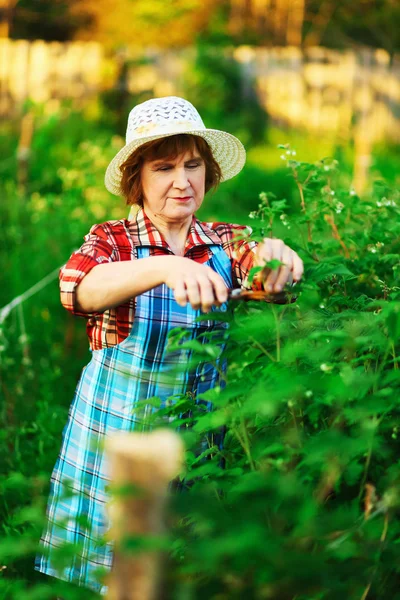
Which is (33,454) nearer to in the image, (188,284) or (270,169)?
(188,284)

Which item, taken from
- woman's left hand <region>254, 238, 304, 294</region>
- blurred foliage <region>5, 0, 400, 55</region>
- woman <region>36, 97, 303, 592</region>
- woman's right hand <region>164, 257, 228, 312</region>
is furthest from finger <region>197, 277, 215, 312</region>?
blurred foliage <region>5, 0, 400, 55</region>

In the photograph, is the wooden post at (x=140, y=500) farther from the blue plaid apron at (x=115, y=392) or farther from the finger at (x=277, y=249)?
the blue plaid apron at (x=115, y=392)

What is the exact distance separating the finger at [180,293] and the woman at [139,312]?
0.35 m

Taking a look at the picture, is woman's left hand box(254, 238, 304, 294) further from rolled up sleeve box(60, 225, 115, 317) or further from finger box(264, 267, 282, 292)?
rolled up sleeve box(60, 225, 115, 317)

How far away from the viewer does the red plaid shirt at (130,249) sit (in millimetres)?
2211

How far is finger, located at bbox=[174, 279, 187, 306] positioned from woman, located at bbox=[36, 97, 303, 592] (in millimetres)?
348

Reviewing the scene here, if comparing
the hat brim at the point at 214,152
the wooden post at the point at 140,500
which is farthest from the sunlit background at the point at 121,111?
the wooden post at the point at 140,500

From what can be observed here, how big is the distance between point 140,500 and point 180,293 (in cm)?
70

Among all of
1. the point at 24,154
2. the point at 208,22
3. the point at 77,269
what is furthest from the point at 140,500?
the point at 208,22

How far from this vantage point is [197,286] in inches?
68.5

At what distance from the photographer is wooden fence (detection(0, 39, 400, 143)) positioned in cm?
1220

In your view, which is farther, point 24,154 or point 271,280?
point 24,154

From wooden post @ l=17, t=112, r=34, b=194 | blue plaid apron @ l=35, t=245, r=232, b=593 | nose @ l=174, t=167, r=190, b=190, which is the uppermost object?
wooden post @ l=17, t=112, r=34, b=194

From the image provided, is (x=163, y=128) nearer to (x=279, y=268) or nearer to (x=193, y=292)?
(x=279, y=268)
